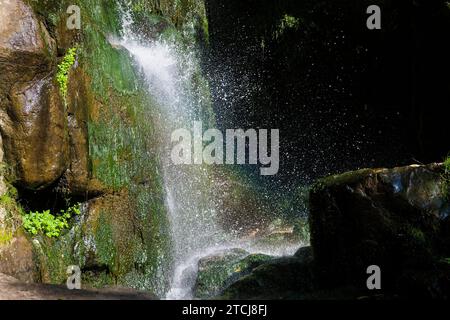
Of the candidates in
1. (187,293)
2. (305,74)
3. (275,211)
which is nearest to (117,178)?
(187,293)

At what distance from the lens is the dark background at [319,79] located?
377 inches

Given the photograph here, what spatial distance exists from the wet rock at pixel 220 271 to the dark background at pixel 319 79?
391 centimetres

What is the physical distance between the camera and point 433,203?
177 inches

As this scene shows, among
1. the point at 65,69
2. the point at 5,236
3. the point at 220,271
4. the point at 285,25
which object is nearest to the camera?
the point at 5,236

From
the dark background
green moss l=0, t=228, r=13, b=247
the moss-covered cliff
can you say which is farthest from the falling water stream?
green moss l=0, t=228, r=13, b=247

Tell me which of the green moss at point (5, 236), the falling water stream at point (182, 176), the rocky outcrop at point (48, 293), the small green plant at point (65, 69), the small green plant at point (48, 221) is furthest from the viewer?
the falling water stream at point (182, 176)

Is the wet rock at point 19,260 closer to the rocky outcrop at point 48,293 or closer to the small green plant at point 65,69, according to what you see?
the rocky outcrop at point 48,293

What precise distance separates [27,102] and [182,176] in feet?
13.3

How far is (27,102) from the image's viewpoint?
17.9 feet

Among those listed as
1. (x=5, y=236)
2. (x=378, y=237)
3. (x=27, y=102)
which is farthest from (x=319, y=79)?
(x=5, y=236)

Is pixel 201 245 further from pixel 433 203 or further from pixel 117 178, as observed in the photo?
Result: pixel 433 203

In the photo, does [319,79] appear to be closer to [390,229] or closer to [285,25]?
[285,25]

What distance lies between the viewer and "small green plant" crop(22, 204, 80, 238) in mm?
5582

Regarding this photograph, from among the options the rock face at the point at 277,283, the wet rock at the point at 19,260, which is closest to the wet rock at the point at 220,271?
the rock face at the point at 277,283
